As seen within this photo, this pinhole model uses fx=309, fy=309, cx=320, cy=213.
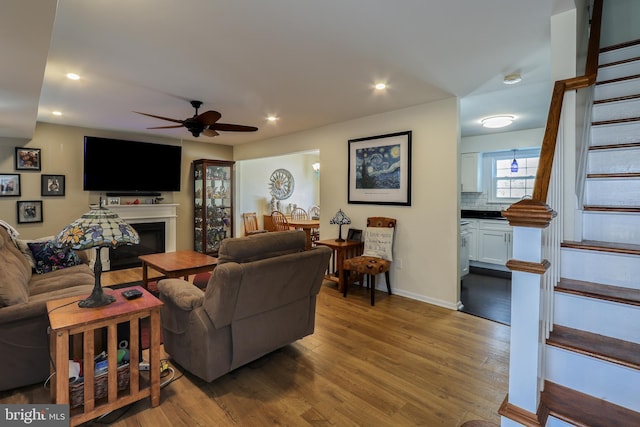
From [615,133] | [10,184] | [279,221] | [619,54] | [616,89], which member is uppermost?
[619,54]

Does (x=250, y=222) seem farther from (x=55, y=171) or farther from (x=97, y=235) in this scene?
(x=97, y=235)

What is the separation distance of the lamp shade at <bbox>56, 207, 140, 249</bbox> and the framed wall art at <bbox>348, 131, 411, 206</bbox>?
3.15 meters

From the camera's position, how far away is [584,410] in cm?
131

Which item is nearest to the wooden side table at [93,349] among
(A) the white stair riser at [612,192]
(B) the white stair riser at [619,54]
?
(A) the white stair riser at [612,192]

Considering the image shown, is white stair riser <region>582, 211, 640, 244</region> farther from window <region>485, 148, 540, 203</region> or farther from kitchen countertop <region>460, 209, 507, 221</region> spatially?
window <region>485, 148, 540, 203</region>

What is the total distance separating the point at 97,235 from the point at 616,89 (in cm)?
364

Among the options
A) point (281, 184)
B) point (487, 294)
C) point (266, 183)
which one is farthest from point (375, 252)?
point (281, 184)

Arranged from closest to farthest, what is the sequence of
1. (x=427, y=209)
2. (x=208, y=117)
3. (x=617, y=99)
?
(x=617, y=99) < (x=208, y=117) < (x=427, y=209)

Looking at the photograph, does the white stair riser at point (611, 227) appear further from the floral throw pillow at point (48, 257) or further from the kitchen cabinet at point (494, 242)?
the floral throw pillow at point (48, 257)

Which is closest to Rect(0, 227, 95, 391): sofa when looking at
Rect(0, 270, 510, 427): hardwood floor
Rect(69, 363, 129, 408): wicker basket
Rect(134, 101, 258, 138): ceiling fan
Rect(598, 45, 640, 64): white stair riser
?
Rect(0, 270, 510, 427): hardwood floor

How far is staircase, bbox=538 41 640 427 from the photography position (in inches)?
52.1

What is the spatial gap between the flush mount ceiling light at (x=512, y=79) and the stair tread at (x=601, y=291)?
218 cm

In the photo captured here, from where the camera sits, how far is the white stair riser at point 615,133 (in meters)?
2.05

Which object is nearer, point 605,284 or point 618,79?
point 605,284
